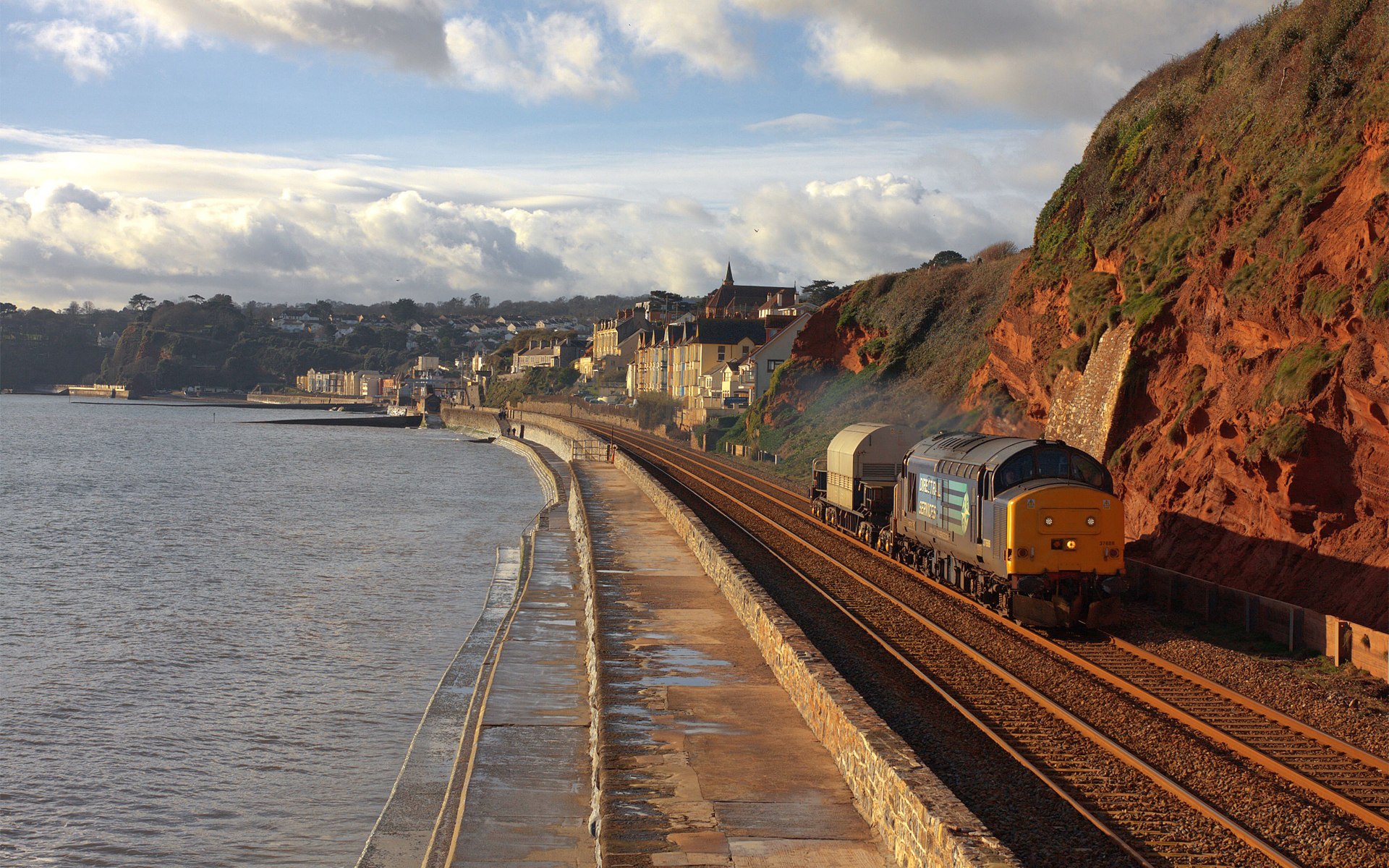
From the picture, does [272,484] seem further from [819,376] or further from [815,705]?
[815,705]

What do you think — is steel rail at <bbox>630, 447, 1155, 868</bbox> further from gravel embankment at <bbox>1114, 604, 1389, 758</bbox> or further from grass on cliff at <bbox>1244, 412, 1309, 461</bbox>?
grass on cliff at <bbox>1244, 412, 1309, 461</bbox>

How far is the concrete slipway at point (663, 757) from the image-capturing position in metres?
10.2

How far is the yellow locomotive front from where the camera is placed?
743 inches

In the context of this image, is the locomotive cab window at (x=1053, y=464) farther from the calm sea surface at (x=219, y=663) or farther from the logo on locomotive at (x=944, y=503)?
the calm sea surface at (x=219, y=663)

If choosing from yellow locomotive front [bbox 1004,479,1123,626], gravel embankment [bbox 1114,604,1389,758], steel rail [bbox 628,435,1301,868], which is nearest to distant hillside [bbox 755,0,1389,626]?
gravel embankment [bbox 1114,604,1389,758]

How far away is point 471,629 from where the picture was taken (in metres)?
27.7

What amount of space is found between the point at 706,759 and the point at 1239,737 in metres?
5.99

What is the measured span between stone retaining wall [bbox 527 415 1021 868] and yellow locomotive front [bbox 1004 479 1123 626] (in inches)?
165

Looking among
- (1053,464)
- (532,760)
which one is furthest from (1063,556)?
(532,760)

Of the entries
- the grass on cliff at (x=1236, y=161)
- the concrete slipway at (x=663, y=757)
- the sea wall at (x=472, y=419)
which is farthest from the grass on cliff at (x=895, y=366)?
the sea wall at (x=472, y=419)

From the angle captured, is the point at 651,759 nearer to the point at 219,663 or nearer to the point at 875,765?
the point at 875,765

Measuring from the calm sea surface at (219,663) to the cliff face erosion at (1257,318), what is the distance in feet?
51.3

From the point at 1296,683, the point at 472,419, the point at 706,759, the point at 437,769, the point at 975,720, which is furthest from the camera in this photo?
the point at 472,419

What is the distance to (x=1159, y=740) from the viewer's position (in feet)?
41.6
